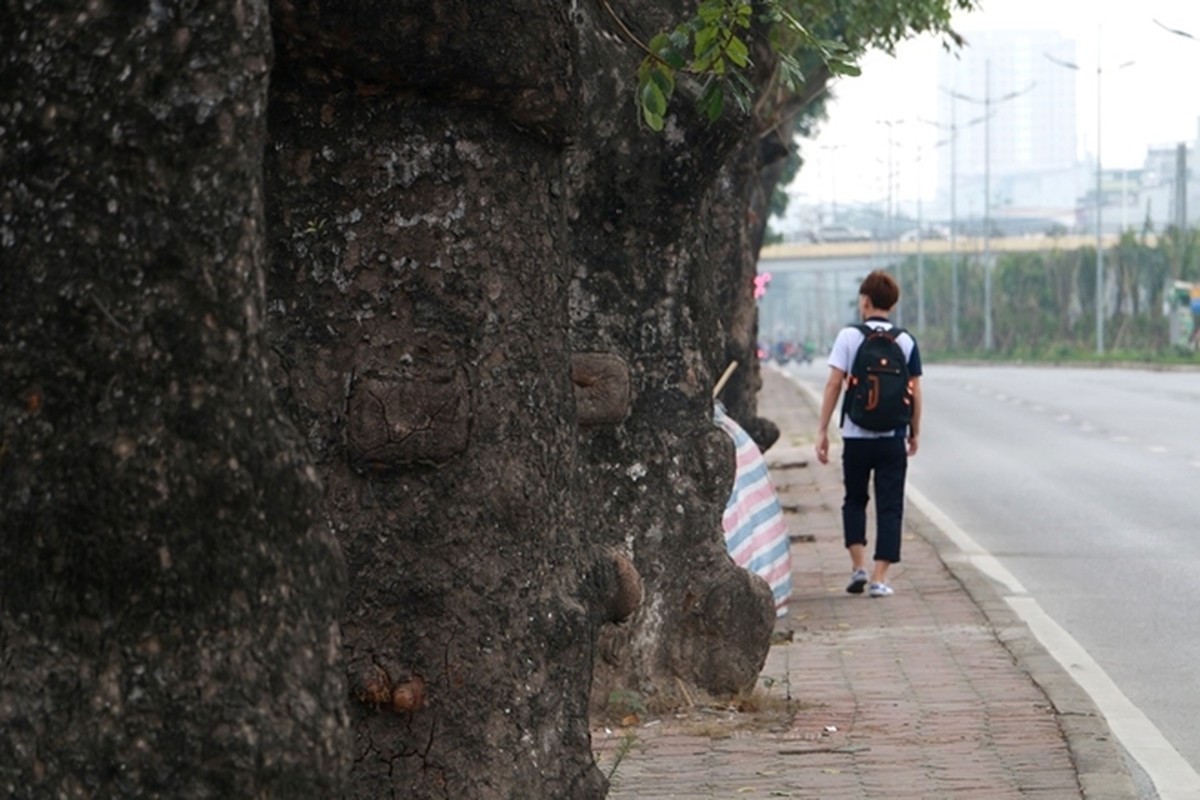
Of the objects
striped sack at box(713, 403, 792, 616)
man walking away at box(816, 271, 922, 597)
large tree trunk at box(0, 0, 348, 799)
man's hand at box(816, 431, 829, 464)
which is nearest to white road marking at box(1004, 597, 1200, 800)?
man walking away at box(816, 271, 922, 597)

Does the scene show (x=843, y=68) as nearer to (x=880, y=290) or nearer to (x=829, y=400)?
(x=880, y=290)

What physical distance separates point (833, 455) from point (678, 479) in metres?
19.0

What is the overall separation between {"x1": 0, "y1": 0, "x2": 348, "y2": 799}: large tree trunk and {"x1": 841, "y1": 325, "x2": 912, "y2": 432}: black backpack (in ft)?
32.3

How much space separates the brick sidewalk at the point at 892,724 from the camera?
300 inches

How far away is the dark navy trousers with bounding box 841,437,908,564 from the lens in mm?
13492

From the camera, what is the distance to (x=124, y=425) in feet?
12.1

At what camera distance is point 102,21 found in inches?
147

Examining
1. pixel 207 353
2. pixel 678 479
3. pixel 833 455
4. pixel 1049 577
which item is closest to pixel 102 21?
pixel 207 353

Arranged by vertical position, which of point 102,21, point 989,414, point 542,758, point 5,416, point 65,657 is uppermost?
point 102,21

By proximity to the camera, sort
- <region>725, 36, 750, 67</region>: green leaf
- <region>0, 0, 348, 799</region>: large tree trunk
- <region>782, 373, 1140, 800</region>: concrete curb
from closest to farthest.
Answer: <region>0, 0, 348, 799</region>: large tree trunk → <region>725, 36, 750, 67</region>: green leaf → <region>782, 373, 1140, 800</region>: concrete curb

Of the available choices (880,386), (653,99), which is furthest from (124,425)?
(880,386)

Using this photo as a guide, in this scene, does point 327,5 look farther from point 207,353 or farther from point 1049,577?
point 1049,577

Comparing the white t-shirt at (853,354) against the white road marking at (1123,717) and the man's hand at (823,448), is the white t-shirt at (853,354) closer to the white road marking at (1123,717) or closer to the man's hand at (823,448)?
the man's hand at (823,448)

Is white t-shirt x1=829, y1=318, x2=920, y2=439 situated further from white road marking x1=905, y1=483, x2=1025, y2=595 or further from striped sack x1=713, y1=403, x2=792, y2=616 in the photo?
white road marking x1=905, y1=483, x2=1025, y2=595
